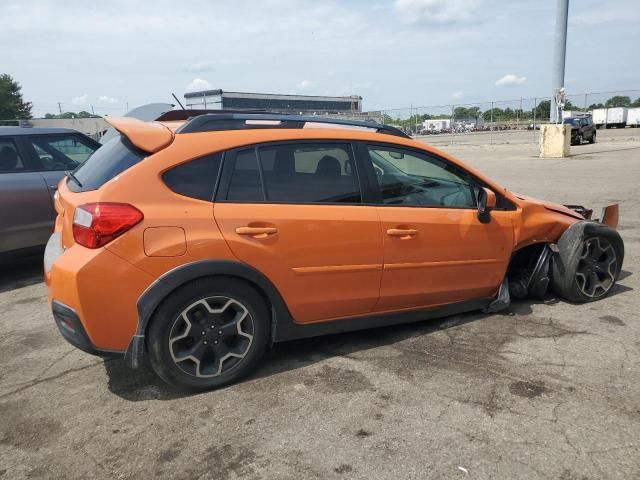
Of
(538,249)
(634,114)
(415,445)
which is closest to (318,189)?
(415,445)

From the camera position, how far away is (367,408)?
9.93 feet

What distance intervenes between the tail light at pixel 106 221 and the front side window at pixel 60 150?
10.9 feet

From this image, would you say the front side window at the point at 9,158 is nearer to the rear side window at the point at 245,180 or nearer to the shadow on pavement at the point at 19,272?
the shadow on pavement at the point at 19,272

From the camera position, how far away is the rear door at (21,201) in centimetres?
554

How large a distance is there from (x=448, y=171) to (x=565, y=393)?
174cm

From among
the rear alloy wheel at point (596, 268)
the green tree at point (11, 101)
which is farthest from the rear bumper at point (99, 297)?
the green tree at point (11, 101)

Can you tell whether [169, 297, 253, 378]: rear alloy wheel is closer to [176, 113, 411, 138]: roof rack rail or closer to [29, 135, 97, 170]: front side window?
[176, 113, 411, 138]: roof rack rail

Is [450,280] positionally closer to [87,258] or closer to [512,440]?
[512,440]

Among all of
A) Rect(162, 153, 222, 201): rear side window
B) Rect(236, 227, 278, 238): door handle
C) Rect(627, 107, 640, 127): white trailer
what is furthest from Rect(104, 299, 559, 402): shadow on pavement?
Rect(627, 107, 640, 127): white trailer

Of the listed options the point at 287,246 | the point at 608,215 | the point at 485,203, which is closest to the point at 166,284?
the point at 287,246

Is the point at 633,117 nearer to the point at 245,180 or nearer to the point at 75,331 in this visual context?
the point at 245,180

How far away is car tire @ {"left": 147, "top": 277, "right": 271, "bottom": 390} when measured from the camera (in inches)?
120

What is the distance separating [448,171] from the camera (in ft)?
13.2

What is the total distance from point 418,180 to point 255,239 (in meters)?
1.43
